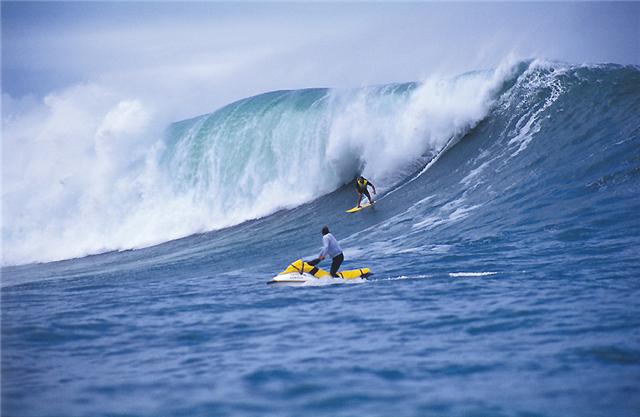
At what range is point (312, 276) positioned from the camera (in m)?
11.5

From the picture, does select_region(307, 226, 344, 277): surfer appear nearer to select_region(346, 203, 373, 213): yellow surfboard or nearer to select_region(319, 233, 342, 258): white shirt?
select_region(319, 233, 342, 258): white shirt

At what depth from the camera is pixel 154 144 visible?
87.0ft

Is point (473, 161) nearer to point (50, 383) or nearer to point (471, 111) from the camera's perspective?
point (471, 111)

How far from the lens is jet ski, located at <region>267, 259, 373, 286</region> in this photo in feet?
37.2

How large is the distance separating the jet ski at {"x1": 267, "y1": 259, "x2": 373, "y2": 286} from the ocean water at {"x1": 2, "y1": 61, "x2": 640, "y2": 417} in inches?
11.7

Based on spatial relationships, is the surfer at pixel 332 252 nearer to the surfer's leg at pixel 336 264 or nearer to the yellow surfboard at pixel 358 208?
the surfer's leg at pixel 336 264

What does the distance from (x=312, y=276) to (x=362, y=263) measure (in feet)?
5.73

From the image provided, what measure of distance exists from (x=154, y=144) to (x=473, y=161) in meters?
13.4

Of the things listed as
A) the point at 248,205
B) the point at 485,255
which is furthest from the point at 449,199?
the point at 248,205

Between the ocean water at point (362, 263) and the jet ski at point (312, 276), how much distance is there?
30 centimetres

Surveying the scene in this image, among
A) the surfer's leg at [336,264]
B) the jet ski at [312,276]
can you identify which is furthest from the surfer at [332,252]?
the jet ski at [312,276]

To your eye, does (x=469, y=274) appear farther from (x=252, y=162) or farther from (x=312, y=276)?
(x=252, y=162)

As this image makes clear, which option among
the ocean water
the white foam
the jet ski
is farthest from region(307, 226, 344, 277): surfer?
the white foam

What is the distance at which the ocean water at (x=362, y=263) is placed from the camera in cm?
577
